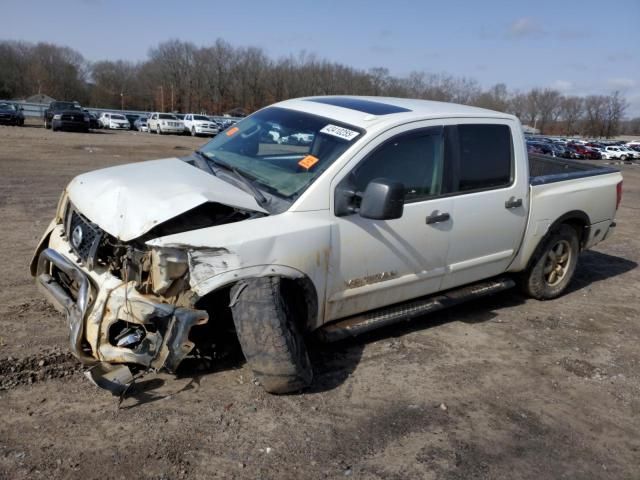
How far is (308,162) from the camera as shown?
3.88 meters

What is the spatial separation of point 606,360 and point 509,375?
1025mm

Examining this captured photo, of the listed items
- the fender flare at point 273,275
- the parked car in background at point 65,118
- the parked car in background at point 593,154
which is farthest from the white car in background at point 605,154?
the fender flare at point 273,275

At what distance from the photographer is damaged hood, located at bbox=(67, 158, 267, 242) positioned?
128 inches

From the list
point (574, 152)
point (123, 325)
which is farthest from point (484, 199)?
point (574, 152)

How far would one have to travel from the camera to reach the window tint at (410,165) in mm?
3897

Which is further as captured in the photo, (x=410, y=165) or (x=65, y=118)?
(x=65, y=118)

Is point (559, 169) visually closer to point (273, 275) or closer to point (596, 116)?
point (273, 275)

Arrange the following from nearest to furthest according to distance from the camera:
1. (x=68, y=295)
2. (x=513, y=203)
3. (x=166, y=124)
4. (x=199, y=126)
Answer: (x=68, y=295) → (x=513, y=203) → (x=199, y=126) → (x=166, y=124)

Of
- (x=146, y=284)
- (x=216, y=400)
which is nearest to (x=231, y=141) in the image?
(x=146, y=284)

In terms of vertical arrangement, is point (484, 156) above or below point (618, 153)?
above

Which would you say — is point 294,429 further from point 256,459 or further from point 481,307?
point 481,307

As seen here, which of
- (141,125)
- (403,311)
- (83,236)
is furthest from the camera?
(141,125)

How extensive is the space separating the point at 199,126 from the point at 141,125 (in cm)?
694

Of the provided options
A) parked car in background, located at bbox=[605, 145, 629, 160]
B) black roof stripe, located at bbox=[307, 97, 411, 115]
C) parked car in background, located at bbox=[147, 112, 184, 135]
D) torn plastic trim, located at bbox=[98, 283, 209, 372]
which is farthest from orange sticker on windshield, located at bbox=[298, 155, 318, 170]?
parked car in background, located at bbox=[605, 145, 629, 160]
